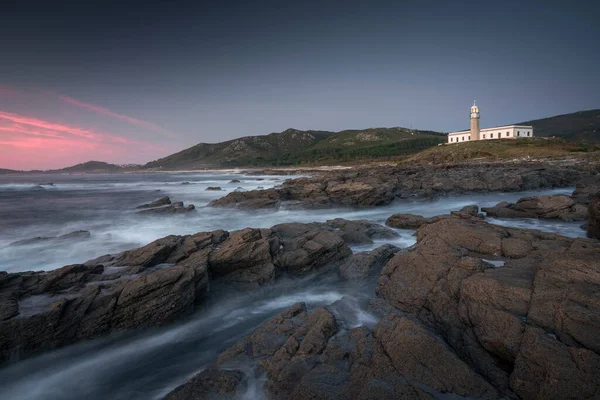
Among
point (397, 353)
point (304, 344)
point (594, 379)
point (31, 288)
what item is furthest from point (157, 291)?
point (594, 379)

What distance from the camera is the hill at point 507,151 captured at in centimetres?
5231

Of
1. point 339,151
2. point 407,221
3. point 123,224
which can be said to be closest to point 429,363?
point 407,221

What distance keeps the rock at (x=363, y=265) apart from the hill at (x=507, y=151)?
175ft

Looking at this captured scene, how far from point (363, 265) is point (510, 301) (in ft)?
14.9

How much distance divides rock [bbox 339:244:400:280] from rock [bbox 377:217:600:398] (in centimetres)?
117

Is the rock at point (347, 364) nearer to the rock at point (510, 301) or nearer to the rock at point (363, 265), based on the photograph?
the rock at point (510, 301)

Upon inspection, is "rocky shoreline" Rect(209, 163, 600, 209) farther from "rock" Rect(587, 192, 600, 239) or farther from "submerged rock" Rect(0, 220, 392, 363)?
"rock" Rect(587, 192, 600, 239)

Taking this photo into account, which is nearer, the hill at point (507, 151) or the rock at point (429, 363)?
the rock at point (429, 363)

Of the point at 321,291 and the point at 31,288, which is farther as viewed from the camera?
the point at 321,291

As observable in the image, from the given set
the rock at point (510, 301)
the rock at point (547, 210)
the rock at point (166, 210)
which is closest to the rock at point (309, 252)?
the rock at point (510, 301)

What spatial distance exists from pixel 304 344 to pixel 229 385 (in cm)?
139

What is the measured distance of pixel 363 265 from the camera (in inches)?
380

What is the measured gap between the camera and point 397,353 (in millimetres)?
4805

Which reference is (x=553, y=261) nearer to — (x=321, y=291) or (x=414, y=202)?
(x=321, y=291)
